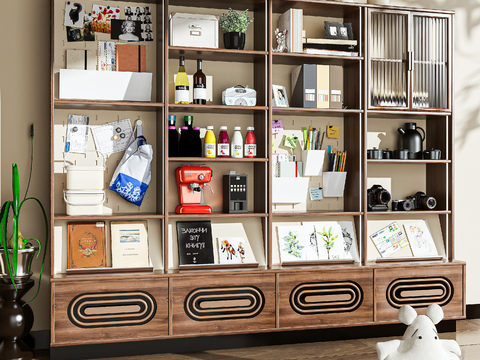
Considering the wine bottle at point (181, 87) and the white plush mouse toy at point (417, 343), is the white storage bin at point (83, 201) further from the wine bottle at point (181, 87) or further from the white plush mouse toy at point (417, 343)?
the white plush mouse toy at point (417, 343)

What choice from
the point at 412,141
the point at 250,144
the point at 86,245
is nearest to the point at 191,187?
the point at 250,144

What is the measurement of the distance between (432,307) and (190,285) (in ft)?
5.14

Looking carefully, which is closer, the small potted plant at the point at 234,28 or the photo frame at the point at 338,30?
the small potted plant at the point at 234,28

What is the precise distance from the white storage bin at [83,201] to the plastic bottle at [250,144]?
42.3 inches

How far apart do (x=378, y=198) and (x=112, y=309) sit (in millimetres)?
2161

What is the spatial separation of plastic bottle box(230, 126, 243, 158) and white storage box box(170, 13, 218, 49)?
0.63m

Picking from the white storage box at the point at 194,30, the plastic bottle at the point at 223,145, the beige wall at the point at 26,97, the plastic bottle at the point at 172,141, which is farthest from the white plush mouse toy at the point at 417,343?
the beige wall at the point at 26,97

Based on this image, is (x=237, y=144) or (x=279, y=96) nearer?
(x=237, y=144)

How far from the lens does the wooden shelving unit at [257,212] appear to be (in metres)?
3.68

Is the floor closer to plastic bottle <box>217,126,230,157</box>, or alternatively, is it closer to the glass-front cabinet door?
plastic bottle <box>217,126,230,157</box>

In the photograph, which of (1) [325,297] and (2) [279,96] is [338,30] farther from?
(1) [325,297]

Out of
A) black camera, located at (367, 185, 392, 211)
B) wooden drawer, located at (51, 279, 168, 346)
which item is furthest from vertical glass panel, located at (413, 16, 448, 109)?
wooden drawer, located at (51, 279, 168, 346)

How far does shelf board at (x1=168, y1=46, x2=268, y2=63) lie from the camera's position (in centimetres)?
387

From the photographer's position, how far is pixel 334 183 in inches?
170
